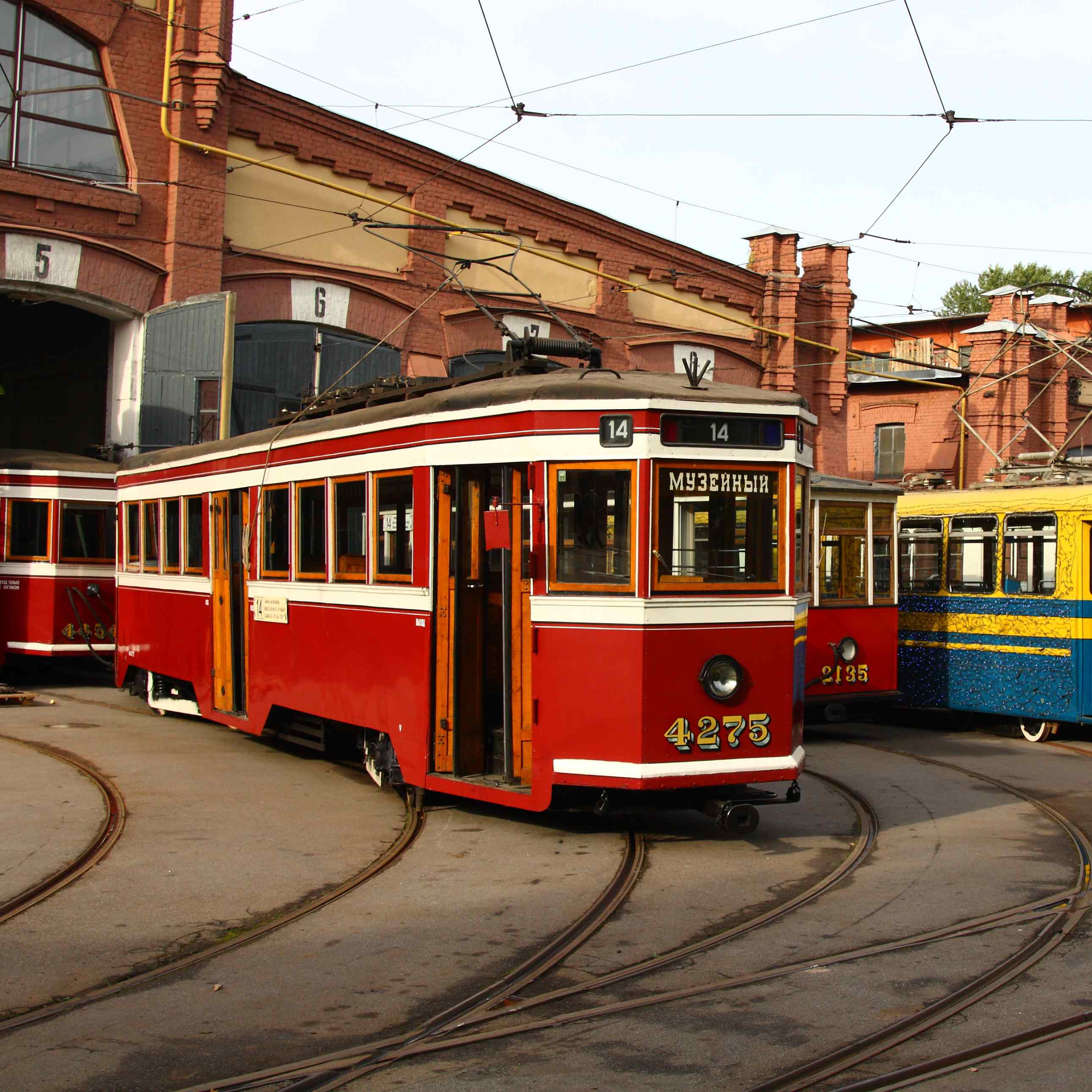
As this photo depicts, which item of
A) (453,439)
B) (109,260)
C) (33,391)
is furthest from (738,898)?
(33,391)

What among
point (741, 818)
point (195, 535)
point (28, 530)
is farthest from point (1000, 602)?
point (28, 530)

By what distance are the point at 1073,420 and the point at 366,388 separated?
2666 cm

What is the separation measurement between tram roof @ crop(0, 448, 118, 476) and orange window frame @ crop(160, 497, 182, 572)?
3860mm

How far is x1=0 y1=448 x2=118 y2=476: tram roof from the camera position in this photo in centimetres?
1739

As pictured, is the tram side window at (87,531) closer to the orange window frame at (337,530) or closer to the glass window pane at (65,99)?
the glass window pane at (65,99)

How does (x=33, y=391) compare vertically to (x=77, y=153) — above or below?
below

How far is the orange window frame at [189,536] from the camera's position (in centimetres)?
1254

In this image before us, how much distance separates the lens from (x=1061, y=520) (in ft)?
43.9

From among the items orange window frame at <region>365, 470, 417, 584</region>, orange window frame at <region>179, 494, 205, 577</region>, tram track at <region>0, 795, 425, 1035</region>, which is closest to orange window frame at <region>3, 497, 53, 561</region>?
orange window frame at <region>179, 494, 205, 577</region>

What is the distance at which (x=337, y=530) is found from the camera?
32.5ft

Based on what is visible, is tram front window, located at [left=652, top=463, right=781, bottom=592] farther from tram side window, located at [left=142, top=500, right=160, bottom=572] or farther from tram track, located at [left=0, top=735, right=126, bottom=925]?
tram side window, located at [left=142, top=500, right=160, bottom=572]

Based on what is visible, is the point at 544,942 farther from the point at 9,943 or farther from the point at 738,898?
the point at 9,943

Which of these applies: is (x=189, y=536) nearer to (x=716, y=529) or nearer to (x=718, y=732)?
(x=716, y=529)

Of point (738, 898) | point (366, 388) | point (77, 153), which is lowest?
point (738, 898)
